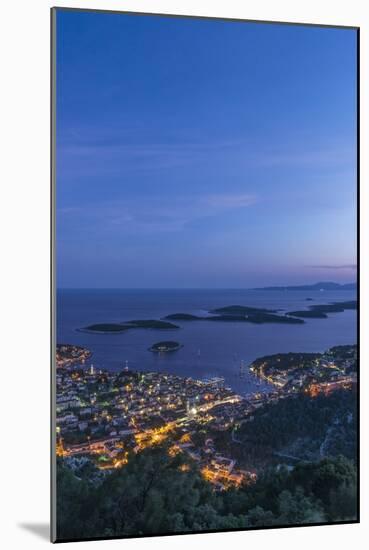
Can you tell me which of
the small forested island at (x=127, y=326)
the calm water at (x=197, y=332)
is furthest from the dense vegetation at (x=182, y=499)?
the small forested island at (x=127, y=326)

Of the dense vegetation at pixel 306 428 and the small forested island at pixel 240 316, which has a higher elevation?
the small forested island at pixel 240 316

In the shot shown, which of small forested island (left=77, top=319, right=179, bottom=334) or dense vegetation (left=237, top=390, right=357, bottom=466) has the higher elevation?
small forested island (left=77, top=319, right=179, bottom=334)

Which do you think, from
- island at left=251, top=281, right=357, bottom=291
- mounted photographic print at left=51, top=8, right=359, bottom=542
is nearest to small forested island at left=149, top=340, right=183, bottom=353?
mounted photographic print at left=51, top=8, right=359, bottom=542

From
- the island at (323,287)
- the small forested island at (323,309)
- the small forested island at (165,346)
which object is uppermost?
the island at (323,287)

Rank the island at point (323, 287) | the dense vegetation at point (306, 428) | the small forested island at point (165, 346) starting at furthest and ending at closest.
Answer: the island at point (323, 287), the dense vegetation at point (306, 428), the small forested island at point (165, 346)

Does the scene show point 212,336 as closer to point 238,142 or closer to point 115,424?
point 115,424

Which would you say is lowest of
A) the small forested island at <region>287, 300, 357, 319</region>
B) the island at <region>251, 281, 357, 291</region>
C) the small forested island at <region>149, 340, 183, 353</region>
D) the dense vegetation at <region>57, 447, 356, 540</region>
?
the dense vegetation at <region>57, 447, 356, 540</region>

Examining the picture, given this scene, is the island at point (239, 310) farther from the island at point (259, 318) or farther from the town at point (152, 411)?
the town at point (152, 411)

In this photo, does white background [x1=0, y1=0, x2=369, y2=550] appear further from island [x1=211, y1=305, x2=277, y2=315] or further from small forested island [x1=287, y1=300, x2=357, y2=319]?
small forested island [x1=287, y1=300, x2=357, y2=319]

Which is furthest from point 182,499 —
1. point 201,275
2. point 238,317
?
point 201,275
